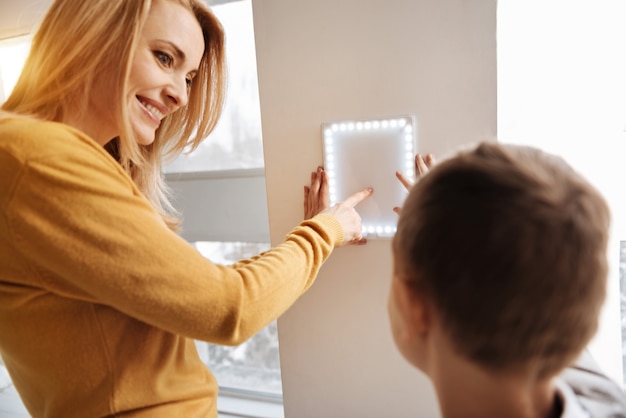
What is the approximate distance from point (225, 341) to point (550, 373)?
→ 0.44 metres

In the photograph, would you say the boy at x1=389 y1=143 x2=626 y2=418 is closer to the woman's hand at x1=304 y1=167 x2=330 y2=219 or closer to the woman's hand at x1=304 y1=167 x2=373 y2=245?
the woman's hand at x1=304 y1=167 x2=373 y2=245

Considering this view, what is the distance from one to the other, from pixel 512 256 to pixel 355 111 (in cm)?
67

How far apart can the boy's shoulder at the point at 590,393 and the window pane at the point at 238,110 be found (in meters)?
1.03

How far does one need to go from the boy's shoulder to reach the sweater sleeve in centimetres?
44

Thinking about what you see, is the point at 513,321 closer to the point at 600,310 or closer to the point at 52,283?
the point at 600,310

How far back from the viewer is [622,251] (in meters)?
1.13

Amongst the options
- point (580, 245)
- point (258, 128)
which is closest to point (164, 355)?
point (580, 245)

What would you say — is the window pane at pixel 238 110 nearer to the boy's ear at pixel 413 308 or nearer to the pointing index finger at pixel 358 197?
the pointing index finger at pixel 358 197

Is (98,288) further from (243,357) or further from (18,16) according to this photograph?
(18,16)

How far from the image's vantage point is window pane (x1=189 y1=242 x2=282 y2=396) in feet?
5.16

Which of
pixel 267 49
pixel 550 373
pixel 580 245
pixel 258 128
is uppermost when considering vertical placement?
pixel 267 49

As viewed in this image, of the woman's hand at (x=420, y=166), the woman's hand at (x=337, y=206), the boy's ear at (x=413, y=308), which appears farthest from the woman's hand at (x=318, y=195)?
the boy's ear at (x=413, y=308)

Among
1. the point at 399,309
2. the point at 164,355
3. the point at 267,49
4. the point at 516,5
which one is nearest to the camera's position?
the point at 399,309

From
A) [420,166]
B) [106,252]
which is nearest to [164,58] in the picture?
[106,252]
